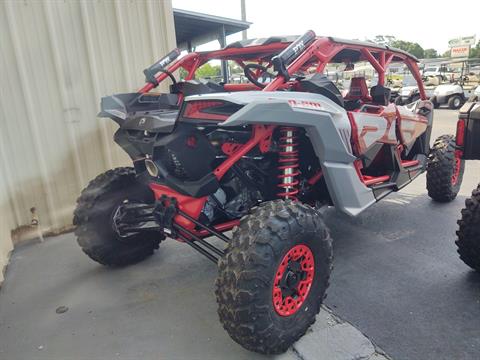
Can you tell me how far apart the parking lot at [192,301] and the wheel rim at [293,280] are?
12.9 inches

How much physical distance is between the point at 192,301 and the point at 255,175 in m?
1.11

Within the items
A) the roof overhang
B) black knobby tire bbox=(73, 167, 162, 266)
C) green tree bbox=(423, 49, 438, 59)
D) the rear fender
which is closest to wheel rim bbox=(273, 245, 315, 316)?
the rear fender

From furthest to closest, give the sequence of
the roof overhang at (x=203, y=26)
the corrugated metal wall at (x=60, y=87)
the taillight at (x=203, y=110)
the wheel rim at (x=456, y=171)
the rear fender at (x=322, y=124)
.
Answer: the roof overhang at (x=203, y=26), the wheel rim at (x=456, y=171), the corrugated metal wall at (x=60, y=87), the taillight at (x=203, y=110), the rear fender at (x=322, y=124)

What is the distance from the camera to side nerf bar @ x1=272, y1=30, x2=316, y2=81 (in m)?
2.58

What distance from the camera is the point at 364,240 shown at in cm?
406

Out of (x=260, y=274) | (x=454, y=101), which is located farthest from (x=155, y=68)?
(x=454, y=101)

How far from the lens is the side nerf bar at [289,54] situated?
2578 mm

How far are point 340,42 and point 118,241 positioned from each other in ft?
8.29

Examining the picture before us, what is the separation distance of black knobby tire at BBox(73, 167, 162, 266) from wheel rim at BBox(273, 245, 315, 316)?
1.63m

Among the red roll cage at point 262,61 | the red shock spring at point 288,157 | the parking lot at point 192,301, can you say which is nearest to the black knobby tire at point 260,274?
the parking lot at point 192,301

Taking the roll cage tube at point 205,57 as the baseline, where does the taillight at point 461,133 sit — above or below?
below

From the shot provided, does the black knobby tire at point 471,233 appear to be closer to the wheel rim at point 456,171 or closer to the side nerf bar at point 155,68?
the wheel rim at point 456,171

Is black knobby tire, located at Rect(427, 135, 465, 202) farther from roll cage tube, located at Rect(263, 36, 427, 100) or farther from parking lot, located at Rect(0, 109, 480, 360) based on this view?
roll cage tube, located at Rect(263, 36, 427, 100)

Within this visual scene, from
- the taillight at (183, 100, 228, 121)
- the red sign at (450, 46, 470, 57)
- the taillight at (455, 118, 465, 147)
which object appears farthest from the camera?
the red sign at (450, 46, 470, 57)
